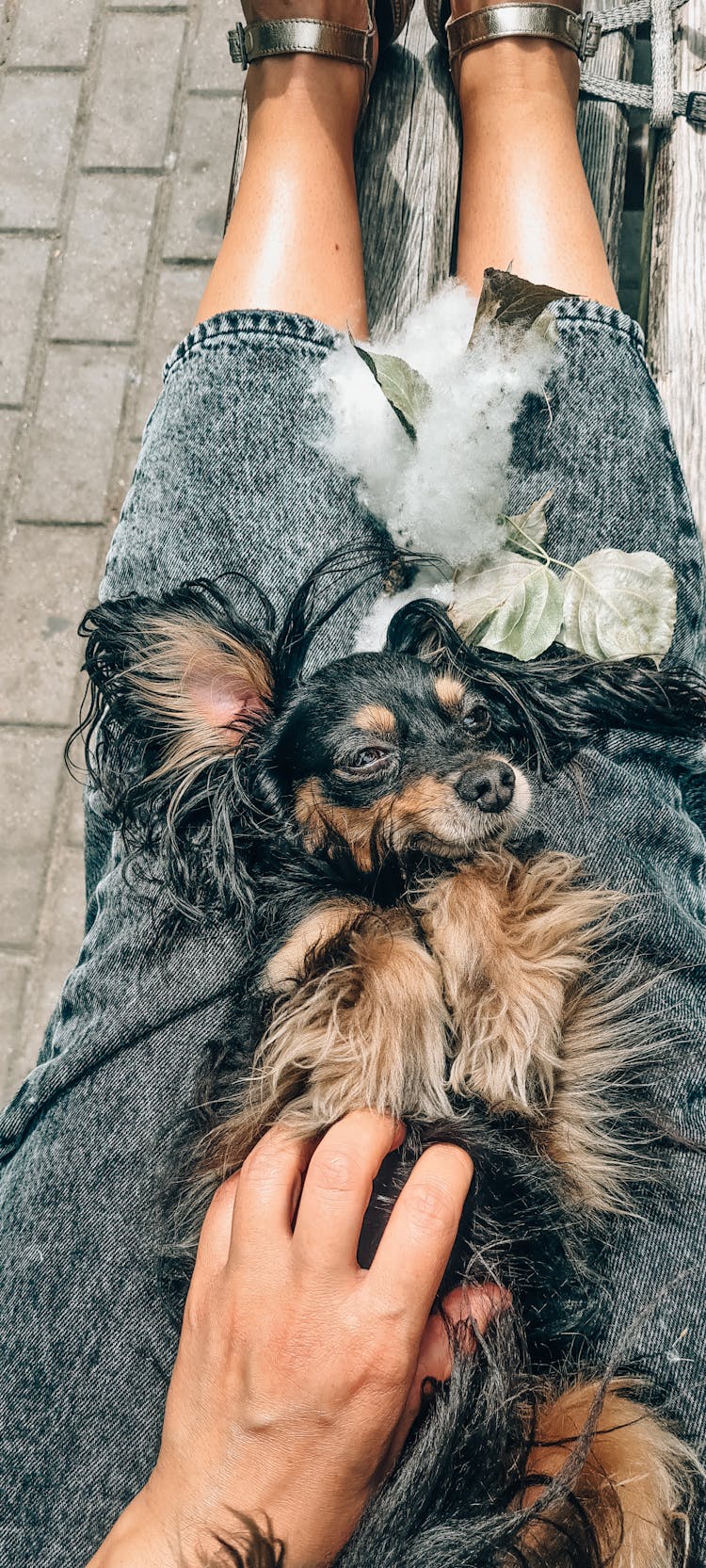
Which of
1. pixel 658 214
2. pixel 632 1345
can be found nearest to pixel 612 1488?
pixel 632 1345

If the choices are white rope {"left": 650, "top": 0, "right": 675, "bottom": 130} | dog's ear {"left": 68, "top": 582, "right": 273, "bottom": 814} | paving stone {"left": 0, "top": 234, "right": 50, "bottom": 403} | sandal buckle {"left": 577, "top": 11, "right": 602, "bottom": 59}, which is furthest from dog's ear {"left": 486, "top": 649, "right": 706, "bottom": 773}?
paving stone {"left": 0, "top": 234, "right": 50, "bottom": 403}

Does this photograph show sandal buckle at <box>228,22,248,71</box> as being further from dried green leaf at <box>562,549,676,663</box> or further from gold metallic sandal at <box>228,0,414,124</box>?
dried green leaf at <box>562,549,676,663</box>

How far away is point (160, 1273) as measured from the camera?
1896 millimetres

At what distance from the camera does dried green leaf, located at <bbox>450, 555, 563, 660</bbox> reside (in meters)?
2.20

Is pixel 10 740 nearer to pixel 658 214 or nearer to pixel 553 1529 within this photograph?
pixel 658 214

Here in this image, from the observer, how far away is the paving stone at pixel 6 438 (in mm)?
3705

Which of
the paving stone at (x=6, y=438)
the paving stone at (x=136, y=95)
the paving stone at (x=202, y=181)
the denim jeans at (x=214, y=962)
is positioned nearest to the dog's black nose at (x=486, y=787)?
the denim jeans at (x=214, y=962)

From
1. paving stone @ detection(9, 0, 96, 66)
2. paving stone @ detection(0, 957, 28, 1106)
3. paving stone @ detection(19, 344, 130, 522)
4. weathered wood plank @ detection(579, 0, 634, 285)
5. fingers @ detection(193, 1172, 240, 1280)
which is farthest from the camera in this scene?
paving stone @ detection(9, 0, 96, 66)

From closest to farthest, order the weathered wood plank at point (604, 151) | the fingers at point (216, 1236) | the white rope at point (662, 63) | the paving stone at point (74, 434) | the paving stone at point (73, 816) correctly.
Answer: the fingers at point (216, 1236) < the white rope at point (662, 63) < the weathered wood plank at point (604, 151) < the paving stone at point (73, 816) < the paving stone at point (74, 434)

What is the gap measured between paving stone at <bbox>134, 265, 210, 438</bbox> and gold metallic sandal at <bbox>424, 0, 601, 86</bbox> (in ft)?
4.40

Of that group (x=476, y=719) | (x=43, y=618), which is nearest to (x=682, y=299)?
(x=476, y=719)

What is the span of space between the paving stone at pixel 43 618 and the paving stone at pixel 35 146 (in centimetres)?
122

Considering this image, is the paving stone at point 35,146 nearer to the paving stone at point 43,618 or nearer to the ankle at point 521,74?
the paving stone at point 43,618

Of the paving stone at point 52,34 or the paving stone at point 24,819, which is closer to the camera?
the paving stone at point 24,819
